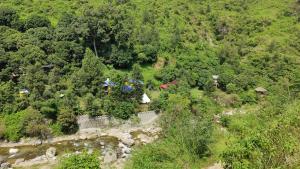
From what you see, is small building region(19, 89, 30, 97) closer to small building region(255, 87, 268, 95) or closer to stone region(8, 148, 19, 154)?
stone region(8, 148, 19, 154)

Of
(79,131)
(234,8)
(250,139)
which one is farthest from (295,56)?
(250,139)

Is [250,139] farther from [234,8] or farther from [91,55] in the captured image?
[234,8]

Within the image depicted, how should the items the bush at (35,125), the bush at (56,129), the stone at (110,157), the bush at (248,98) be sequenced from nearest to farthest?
the stone at (110,157) < the bush at (35,125) < the bush at (56,129) < the bush at (248,98)

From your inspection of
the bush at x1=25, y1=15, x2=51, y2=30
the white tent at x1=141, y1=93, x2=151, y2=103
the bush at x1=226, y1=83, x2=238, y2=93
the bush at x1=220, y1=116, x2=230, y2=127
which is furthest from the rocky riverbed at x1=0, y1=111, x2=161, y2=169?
the bush at x1=25, y1=15, x2=51, y2=30

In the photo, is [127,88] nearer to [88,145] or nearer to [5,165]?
[88,145]

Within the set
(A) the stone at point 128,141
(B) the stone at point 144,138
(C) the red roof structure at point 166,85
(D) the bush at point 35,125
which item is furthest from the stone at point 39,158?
(C) the red roof structure at point 166,85

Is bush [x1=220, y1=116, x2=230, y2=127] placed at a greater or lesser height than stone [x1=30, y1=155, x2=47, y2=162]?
lesser

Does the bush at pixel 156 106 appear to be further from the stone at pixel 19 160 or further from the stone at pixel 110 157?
the stone at pixel 19 160
